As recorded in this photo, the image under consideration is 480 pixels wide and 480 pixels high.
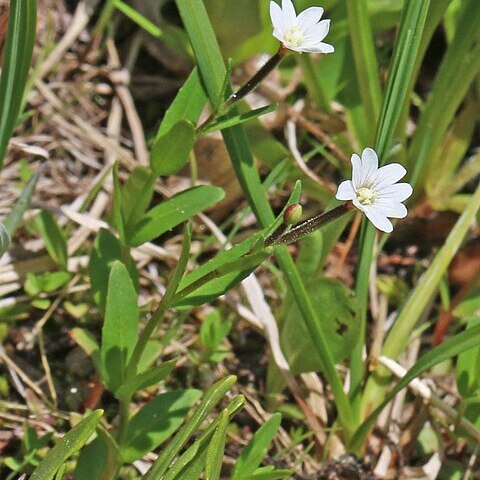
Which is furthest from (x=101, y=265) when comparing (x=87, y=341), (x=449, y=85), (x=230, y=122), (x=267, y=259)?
(x=449, y=85)

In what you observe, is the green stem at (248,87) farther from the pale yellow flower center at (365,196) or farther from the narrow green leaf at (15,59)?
the narrow green leaf at (15,59)

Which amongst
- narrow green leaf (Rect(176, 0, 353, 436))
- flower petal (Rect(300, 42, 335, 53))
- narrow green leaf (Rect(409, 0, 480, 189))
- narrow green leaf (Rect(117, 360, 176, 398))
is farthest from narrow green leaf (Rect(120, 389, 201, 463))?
narrow green leaf (Rect(409, 0, 480, 189))

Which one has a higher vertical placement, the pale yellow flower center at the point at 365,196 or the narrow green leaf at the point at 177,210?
the pale yellow flower center at the point at 365,196

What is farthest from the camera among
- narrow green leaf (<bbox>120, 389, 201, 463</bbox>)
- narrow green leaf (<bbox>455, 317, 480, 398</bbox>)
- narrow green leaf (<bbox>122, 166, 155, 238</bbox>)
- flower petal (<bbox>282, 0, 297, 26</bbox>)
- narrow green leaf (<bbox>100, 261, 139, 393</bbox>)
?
narrow green leaf (<bbox>455, 317, 480, 398</bbox>)

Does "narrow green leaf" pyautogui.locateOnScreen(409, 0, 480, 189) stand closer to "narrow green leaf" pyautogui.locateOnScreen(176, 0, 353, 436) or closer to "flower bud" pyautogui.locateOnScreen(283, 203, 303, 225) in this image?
"narrow green leaf" pyautogui.locateOnScreen(176, 0, 353, 436)

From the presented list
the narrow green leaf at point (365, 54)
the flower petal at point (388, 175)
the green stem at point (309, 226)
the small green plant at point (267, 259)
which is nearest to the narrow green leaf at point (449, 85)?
the small green plant at point (267, 259)

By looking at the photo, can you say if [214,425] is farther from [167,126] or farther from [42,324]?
[42,324]

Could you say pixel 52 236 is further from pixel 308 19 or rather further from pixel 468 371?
pixel 468 371
